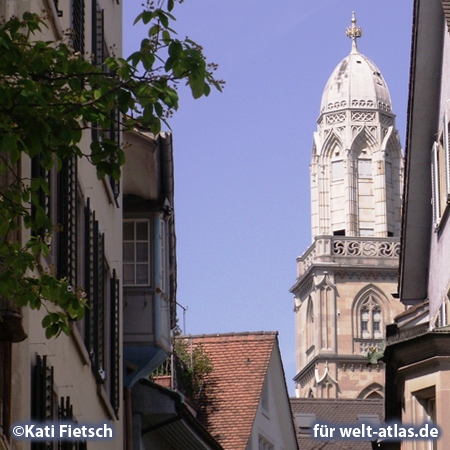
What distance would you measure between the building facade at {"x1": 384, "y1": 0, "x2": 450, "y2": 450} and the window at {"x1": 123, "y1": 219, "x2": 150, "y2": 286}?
140 inches

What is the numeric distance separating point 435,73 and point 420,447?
17.9 ft

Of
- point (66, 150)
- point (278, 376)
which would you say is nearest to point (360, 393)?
point (278, 376)

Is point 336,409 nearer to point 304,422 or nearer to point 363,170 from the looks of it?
point 304,422

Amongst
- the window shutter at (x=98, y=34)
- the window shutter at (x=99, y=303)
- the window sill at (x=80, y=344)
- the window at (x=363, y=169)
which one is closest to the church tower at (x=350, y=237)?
the window at (x=363, y=169)

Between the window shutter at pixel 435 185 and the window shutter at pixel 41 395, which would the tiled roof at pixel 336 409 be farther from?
the window shutter at pixel 41 395

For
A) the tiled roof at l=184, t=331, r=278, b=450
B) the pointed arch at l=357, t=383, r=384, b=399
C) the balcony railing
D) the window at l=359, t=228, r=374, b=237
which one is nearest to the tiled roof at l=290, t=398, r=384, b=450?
the tiled roof at l=184, t=331, r=278, b=450

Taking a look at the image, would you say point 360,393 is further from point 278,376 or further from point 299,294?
point 278,376

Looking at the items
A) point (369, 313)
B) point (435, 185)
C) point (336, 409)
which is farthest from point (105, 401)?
point (369, 313)

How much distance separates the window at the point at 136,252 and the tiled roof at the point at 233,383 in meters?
11.0

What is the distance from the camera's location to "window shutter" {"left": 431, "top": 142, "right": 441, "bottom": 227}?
1832cm

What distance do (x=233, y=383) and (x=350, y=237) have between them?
54.8 meters

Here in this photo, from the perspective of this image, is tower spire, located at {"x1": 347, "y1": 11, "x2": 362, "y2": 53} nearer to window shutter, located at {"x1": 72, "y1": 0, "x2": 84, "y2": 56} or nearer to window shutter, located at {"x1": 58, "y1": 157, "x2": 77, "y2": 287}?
window shutter, located at {"x1": 72, "y1": 0, "x2": 84, "y2": 56}

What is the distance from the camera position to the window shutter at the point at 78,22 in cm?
1580

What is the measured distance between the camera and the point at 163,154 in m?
21.7
